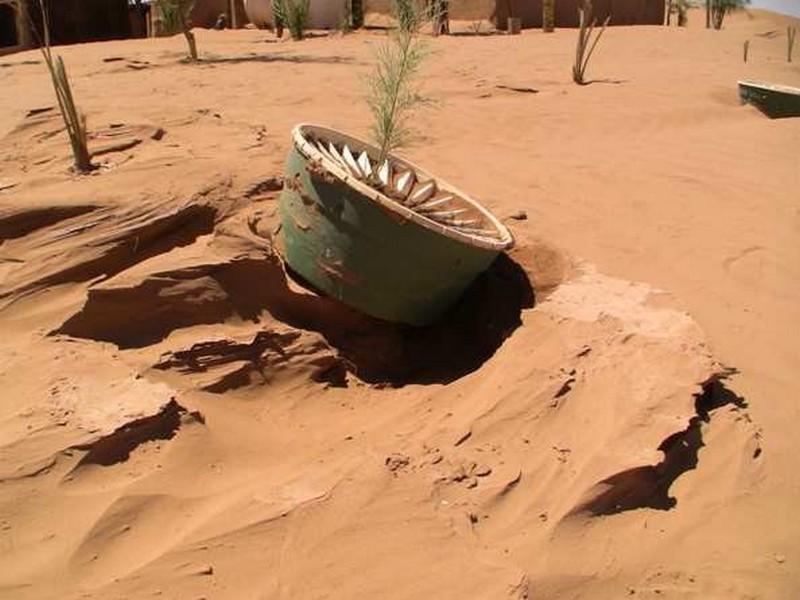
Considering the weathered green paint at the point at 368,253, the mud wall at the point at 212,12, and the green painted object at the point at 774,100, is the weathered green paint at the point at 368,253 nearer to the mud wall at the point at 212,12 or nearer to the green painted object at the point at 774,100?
the green painted object at the point at 774,100

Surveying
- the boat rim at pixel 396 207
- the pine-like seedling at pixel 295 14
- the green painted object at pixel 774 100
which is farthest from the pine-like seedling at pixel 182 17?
the boat rim at pixel 396 207

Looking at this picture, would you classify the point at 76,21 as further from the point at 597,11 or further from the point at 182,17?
the point at 597,11


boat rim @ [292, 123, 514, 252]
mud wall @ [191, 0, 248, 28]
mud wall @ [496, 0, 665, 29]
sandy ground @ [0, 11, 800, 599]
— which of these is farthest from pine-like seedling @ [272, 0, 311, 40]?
boat rim @ [292, 123, 514, 252]

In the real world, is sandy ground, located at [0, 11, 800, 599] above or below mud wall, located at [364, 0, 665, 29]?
below

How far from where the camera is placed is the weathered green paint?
10.6 ft

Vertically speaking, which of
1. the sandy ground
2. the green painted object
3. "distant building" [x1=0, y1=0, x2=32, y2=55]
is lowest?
the sandy ground

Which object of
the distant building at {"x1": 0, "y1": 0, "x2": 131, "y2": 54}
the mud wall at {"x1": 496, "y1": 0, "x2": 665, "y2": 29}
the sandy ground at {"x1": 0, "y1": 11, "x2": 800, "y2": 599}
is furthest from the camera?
the mud wall at {"x1": 496, "y1": 0, "x2": 665, "y2": 29}

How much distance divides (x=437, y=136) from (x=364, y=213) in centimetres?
276

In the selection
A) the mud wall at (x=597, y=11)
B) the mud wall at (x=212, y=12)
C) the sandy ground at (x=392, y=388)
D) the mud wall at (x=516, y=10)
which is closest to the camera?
the sandy ground at (x=392, y=388)

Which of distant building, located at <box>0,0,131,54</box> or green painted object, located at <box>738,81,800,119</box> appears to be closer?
green painted object, located at <box>738,81,800,119</box>

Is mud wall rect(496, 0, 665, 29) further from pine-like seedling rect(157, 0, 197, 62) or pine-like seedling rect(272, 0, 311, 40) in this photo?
pine-like seedling rect(157, 0, 197, 62)

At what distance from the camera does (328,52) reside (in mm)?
11055

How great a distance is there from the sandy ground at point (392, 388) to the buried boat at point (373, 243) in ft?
0.64

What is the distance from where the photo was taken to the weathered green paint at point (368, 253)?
10.6 ft
